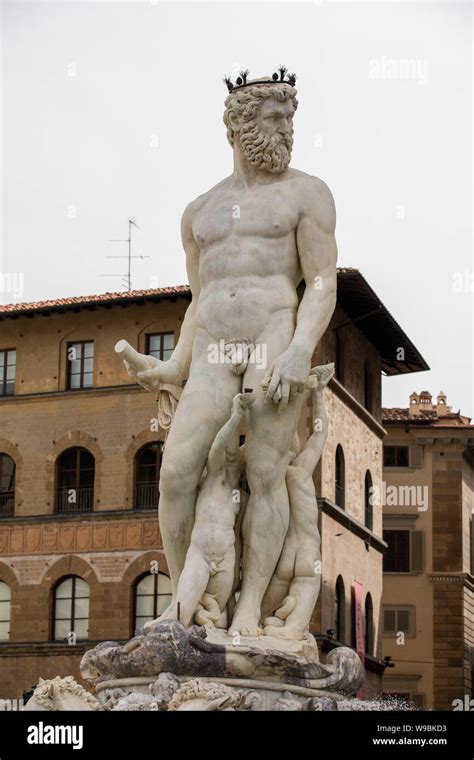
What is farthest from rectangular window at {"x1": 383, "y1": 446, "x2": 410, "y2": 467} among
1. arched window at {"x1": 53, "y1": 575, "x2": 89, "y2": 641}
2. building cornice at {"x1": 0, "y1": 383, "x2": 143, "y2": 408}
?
arched window at {"x1": 53, "y1": 575, "x2": 89, "y2": 641}

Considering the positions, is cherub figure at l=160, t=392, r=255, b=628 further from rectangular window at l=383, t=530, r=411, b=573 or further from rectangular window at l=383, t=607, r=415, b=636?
rectangular window at l=383, t=530, r=411, b=573

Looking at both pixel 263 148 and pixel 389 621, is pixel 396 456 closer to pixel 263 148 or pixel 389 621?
pixel 389 621

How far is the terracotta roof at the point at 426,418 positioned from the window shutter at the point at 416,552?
409 centimetres

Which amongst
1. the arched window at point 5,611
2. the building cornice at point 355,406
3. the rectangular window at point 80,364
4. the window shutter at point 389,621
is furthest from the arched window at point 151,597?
the window shutter at point 389,621

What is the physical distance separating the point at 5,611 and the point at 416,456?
68.3 ft

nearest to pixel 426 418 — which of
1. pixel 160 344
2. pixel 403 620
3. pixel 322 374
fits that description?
pixel 403 620

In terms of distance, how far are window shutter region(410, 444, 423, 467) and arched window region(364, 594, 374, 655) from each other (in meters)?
11.7

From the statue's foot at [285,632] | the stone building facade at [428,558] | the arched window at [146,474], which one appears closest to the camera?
the statue's foot at [285,632]

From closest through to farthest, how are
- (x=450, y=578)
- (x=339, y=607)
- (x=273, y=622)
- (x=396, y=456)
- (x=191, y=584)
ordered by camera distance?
(x=191, y=584)
(x=273, y=622)
(x=339, y=607)
(x=450, y=578)
(x=396, y=456)

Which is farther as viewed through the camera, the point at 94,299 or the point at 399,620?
the point at 399,620

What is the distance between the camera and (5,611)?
1927 inches

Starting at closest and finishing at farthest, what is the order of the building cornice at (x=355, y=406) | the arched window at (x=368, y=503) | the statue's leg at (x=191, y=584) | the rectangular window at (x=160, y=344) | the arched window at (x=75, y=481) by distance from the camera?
1. the statue's leg at (x=191, y=584)
2. the rectangular window at (x=160, y=344)
3. the arched window at (x=75, y=481)
4. the building cornice at (x=355, y=406)
5. the arched window at (x=368, y=503)

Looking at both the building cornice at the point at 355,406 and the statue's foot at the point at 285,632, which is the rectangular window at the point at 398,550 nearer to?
the building cornice at the point at 355,406

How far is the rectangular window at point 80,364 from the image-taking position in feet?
165
